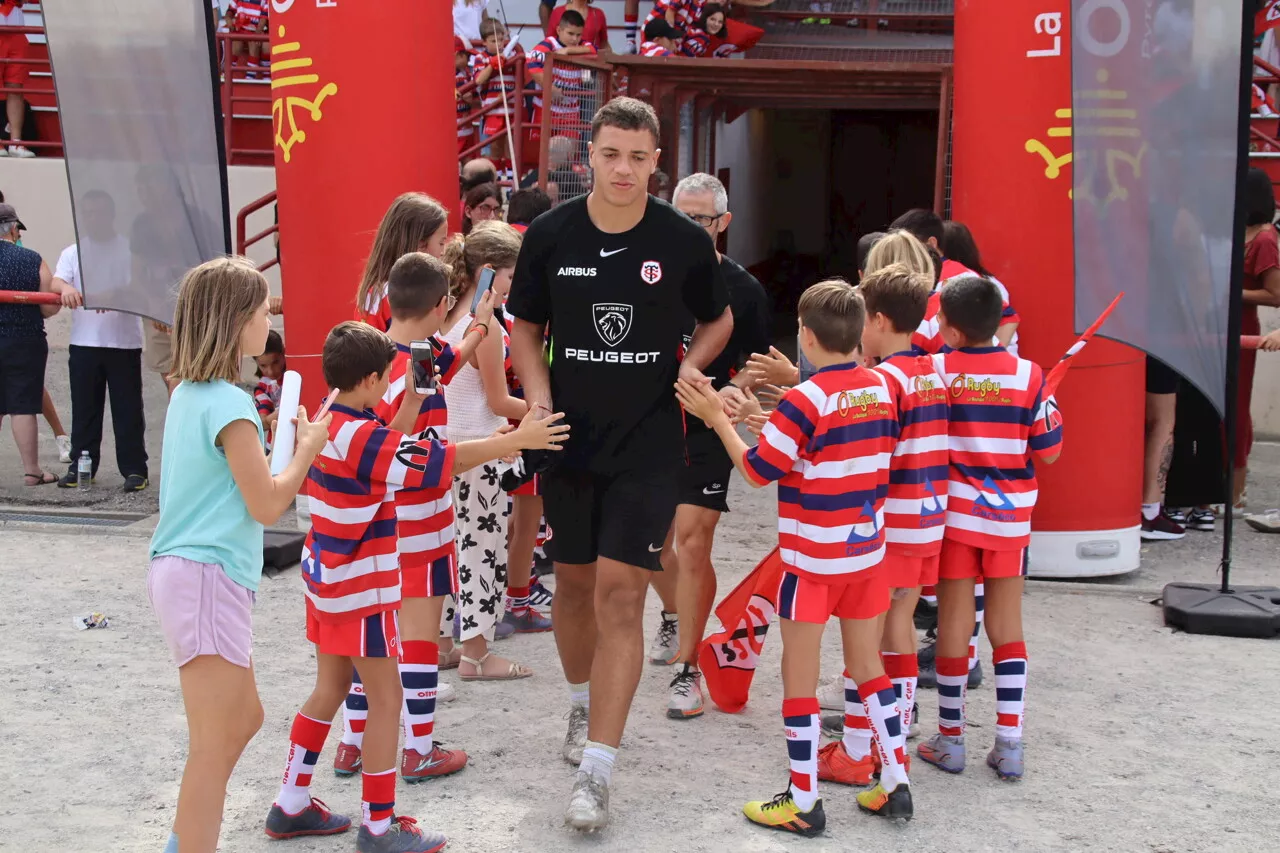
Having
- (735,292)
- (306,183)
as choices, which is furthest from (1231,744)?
(306,183)

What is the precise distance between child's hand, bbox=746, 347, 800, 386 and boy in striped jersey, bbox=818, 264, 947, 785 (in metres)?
0.27

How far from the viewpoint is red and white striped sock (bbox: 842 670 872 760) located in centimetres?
412

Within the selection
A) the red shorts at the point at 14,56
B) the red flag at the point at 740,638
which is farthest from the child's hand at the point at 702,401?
the red shorts at the point at 14,56

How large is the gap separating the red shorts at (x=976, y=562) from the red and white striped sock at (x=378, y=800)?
6.15ft

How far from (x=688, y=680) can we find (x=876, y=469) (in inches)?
52.4

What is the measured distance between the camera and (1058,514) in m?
6.35

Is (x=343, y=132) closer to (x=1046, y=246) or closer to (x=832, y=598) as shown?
(x=1046, y=246)

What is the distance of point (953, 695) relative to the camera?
14.0ft

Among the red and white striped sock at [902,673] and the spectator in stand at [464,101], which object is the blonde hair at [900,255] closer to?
the red and white striped sock at [902,673]

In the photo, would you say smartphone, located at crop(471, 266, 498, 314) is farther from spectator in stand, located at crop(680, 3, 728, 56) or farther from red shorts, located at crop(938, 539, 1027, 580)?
spectator in stand, located at crop(680, 3, 728, 56)

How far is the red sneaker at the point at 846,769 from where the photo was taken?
4129 mm

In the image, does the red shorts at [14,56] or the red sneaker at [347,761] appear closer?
the red sneaker at [347,761]

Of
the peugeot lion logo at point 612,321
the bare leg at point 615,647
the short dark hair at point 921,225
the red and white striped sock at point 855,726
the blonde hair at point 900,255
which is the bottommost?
the red and white striped sock at point 855,726

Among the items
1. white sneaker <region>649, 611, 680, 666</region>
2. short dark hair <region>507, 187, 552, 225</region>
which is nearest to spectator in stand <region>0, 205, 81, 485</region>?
short dark hair <region>507, 187, 552, 225</region>
